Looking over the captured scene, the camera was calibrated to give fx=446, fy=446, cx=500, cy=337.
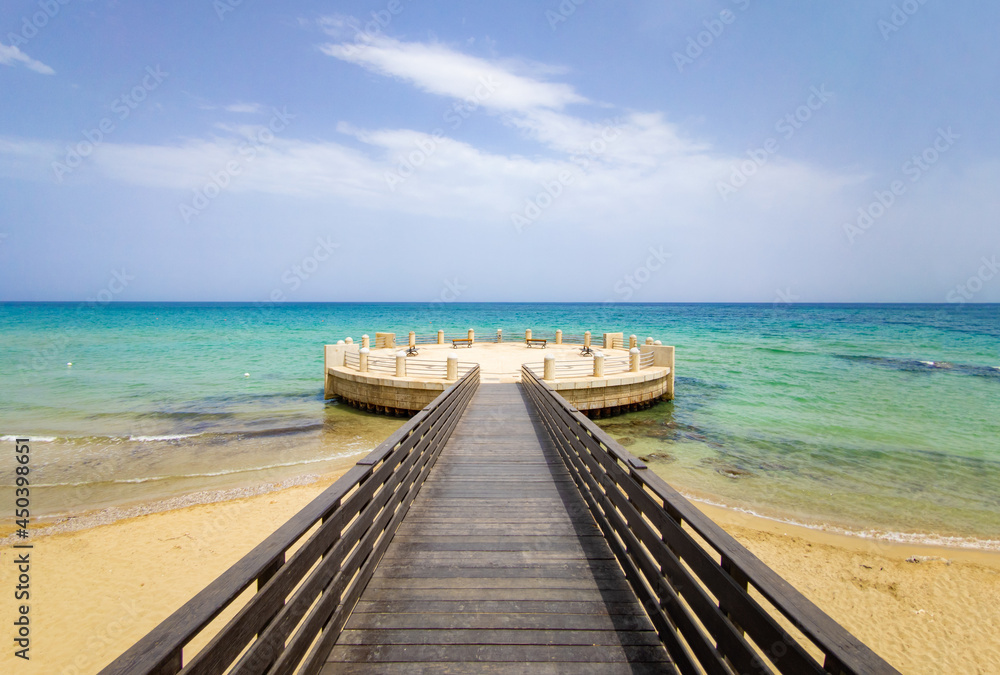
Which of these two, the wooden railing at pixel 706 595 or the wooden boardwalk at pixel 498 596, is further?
the wooden boardwalk at pixel 498 596

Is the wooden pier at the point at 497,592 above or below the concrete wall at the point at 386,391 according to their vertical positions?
above

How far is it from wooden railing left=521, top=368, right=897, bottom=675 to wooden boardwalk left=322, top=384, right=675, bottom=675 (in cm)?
22

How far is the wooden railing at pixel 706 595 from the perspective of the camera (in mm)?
1794

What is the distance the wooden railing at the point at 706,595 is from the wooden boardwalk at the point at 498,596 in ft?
0.72

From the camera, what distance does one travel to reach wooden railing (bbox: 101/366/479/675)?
1722mm

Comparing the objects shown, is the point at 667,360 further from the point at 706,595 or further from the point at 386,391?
the point at 706,595

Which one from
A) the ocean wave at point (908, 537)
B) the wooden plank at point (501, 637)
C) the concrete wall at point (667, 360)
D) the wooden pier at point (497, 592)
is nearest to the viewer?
the wooden pier at point (497, 592)

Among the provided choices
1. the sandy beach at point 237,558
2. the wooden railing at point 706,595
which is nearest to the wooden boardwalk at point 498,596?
the wooden railing at point 706,595

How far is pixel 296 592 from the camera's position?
8.29 feet

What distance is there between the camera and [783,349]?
42.5 metres

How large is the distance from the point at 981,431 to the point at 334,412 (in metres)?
24.3

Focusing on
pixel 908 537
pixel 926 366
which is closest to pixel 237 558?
pixel 908 537

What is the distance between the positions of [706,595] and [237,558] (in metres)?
7.95

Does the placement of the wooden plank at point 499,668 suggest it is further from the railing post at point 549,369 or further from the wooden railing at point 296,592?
the railing post at point 549,369
